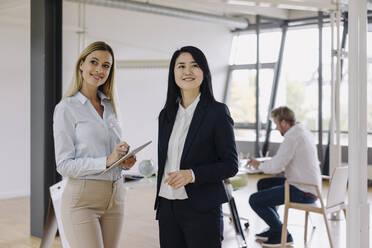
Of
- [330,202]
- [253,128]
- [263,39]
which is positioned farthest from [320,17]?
[330,202]

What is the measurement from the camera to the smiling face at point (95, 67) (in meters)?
2.50

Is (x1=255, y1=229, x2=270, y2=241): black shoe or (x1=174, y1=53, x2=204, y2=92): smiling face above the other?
(x1=174, y1=53, x2=204, y2=92): smiling face

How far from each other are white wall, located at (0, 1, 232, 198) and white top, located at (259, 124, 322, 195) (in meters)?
5.03

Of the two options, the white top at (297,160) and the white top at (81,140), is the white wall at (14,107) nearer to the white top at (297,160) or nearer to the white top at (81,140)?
the white top at (297,160)

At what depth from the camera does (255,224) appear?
20.8ft

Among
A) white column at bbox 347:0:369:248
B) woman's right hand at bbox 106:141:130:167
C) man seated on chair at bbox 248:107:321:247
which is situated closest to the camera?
white column at bbox 347:0:369:248

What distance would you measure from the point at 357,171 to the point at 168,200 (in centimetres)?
86

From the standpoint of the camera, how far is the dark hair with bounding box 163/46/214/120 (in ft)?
7.16

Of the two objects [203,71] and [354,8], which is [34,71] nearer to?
[203,71]

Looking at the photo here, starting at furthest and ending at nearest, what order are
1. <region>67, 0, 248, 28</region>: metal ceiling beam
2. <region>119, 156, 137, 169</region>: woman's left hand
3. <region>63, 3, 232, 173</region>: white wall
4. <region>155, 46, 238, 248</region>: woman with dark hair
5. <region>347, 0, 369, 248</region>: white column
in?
<region>63, 3, 232, 173</region>: white wall, <region>67, 0, 248, 28</region>: metal ceiling beam, <region>119, 156, 137, 169</region>: woman's left hand, <region>155, 46, 238, 248</region>: woman with dark hair, <region>347, 0, 369, 248</region>: white column

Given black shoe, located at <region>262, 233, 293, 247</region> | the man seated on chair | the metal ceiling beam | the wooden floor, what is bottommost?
the wooden floor

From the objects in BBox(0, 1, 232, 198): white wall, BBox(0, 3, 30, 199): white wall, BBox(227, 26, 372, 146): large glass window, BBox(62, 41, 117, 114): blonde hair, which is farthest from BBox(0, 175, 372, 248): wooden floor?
BBox(227, 26, 372, 146): large glass window

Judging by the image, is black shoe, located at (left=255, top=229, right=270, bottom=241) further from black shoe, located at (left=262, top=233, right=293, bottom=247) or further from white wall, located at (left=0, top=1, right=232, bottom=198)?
white wall, located at (left=0, top=1, right=232, bottom=198)

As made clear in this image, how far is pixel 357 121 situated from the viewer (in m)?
1.94
